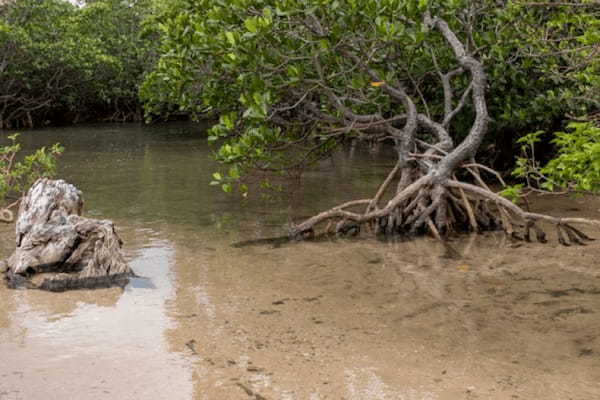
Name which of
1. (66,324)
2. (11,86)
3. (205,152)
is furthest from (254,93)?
(11,86)

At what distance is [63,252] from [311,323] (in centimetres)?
276

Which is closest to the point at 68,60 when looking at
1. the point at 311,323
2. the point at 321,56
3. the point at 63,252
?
the point at 321,56

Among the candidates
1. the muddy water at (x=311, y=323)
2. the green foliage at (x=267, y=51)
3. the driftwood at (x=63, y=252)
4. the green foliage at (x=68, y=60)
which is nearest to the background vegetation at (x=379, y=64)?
the green foliage at (x=267, y=51)

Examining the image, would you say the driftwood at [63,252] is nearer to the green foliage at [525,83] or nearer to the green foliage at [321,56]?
the green foliage at [321,56]

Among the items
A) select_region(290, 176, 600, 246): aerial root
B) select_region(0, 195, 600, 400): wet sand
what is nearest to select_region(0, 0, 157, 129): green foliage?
select_region(290, 176, 600, 246): aerial root

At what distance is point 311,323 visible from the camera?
19.9 ft

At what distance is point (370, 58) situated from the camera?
27.4 feet

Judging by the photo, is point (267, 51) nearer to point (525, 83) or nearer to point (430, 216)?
point (430, 216)

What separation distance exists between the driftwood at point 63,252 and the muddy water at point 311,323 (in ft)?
0.73

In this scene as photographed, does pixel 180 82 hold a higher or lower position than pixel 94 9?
lower

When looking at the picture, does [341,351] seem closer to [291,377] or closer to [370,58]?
[291,377]

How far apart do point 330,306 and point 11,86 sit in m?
28.8

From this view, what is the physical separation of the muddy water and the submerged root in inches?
12.8

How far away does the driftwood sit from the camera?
23.5ft
